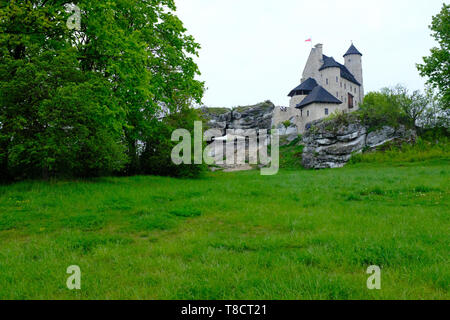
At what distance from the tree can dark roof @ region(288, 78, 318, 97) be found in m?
40.3

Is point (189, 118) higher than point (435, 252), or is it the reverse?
point (189, 118)

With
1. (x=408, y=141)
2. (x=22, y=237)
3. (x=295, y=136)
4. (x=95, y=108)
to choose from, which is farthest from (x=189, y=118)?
(x=295, y=136)

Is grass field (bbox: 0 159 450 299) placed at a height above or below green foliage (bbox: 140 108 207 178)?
below

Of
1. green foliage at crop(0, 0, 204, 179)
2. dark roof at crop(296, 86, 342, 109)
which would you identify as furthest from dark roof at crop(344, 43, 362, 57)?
green foliage at crop(0, 0, 204, 179)

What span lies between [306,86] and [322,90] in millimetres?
7508

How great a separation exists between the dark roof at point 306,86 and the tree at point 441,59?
40.3 m

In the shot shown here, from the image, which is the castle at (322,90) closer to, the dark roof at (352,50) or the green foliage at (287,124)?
the dark roof at (352,50)

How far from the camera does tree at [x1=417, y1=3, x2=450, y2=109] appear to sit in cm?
2945

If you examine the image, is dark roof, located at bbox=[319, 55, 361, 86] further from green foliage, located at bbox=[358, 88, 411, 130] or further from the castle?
green foliage, located at bbox=[358, 88, 411, 130]

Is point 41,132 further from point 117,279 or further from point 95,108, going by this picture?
point 117,279

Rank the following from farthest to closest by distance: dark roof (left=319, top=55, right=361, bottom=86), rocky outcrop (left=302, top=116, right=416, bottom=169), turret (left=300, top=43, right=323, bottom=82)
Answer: turret (left=300, top=43, right=323, bottom=82) → dark roof (left=319, top=55, right=361, bottom=86) → rocky outcrop (left=302, top=116, right=416, bottom=169)

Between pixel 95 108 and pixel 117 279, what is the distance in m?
10.3

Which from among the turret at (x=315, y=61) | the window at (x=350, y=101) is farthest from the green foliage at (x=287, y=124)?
the window at (x=350, y=101)
